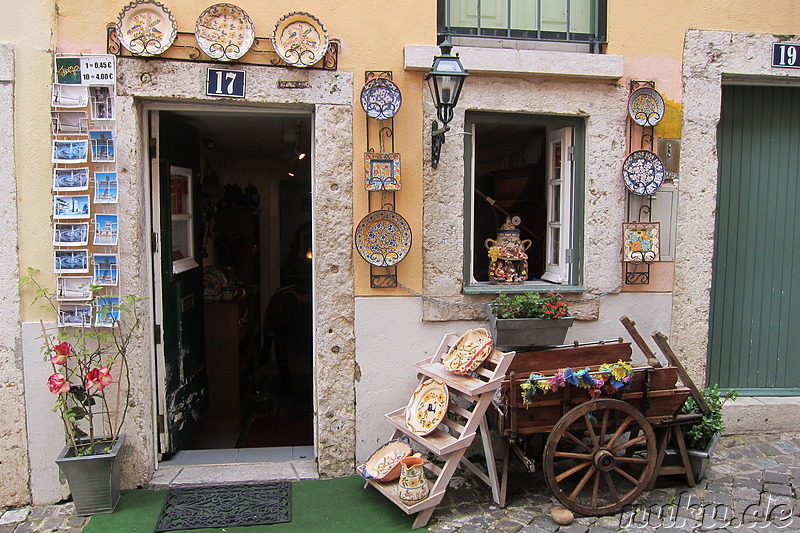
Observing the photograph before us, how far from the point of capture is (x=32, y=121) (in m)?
3.79

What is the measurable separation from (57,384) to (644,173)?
414 centimetres

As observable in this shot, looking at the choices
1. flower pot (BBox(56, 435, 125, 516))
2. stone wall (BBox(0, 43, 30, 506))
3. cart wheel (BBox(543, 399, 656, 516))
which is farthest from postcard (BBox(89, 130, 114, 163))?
cart wheel (BBox(543, 399, 656, 516))

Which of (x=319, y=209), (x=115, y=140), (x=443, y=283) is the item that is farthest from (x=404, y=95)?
(x=115, y=140)

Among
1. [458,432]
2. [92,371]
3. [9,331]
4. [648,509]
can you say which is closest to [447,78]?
[458,432]

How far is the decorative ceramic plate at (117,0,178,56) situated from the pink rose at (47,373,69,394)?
2.06 metres

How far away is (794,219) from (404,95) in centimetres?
337

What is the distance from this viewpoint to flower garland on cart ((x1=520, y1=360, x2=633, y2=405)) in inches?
142

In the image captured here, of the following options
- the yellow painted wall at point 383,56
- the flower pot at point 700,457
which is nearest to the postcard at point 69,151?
the yellow painted wall at point 383,56

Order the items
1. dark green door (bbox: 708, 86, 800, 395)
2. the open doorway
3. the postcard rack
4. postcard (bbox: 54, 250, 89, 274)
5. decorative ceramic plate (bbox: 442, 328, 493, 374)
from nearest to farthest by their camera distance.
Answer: the postcard rack
decorative ceramic plate (bbox: 442, 328, 493, 374)
postcard (bbox: 54, 250, 89, 274)
the open doorway
dark green door (bbox: 708, 86, 800, 395)

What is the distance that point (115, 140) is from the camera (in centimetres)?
387

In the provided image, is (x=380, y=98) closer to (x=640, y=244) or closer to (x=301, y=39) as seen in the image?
(x=301, y=39)

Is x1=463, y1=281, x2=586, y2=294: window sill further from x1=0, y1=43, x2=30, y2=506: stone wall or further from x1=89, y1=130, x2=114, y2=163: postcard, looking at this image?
x1=0, y1=43, x2=30, y2=506: stone wall

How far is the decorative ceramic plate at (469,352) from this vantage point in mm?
3703

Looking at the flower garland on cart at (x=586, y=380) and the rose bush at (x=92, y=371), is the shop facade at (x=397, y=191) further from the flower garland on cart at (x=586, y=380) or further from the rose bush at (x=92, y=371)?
the flower garland on cart at (x=586, y=380)
